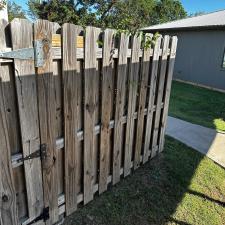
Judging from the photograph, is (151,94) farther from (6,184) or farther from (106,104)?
(6,184)

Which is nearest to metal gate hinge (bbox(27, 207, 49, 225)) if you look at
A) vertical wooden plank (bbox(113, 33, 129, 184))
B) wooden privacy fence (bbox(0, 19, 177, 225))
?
wooden privacy fence (bbox(0, 19, 177, 225))

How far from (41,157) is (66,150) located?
0.87ft

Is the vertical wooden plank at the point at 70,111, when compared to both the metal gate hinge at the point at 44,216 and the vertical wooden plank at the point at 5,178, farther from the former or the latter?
the vertical wooden plank at the point at 5,178

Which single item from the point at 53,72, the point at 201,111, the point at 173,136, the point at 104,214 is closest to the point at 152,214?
the point at 104,214

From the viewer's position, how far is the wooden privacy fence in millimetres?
1611

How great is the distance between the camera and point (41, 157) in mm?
1933

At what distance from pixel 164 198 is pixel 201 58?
10294 millimetres

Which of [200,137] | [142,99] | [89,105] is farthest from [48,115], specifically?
[200,137]

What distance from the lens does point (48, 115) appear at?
1859 mm

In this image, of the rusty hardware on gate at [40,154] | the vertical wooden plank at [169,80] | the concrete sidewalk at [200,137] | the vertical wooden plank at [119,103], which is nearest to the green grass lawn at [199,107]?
the concrete sidewalk at [200,137]

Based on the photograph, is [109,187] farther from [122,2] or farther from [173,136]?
[122,2]

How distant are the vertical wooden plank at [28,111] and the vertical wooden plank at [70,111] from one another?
0.94ft

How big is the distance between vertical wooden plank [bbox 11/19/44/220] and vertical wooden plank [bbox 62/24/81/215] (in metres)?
0.29

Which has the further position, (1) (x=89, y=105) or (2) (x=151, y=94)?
(2) (x=151, y=94)
